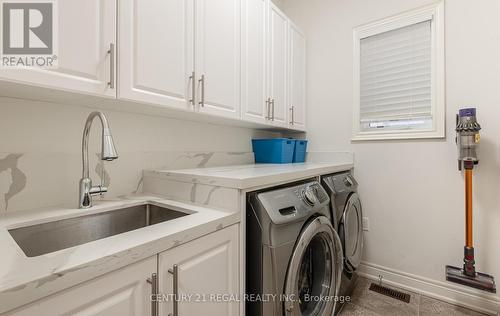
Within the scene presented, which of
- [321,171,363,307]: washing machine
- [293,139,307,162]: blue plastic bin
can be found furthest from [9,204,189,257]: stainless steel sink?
[293,139,307,162]: blue plastic bin

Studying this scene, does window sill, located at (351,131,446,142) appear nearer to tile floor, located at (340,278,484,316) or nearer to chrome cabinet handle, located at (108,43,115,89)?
tile floor, located at (340,278,484,316)

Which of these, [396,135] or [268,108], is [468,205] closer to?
[396,135]

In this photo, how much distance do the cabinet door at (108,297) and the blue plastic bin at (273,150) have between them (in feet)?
5.02

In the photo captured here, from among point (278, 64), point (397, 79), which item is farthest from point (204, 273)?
point (397, 79)

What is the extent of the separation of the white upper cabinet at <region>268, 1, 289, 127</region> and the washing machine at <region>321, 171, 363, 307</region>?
0.71 metres

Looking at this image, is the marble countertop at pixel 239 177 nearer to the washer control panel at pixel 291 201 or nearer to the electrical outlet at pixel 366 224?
the washer control panel at pixel 291 201

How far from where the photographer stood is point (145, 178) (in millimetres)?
1463

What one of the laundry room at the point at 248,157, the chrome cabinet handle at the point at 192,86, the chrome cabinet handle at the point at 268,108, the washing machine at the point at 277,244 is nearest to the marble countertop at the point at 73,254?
the laundry room at the point at 248,157

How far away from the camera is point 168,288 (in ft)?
2.52

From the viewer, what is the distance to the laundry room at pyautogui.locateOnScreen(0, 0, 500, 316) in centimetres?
82

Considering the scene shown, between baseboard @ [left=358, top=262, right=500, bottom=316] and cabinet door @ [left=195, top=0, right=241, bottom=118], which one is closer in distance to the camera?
cabinet door @ [left=195, top=0, right=241, bottom=118]

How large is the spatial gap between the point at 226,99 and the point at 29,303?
1.32 m

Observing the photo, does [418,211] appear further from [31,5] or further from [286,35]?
[31,5]

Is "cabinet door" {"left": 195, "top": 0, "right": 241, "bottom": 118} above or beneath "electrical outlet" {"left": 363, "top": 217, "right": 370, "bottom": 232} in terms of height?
above
